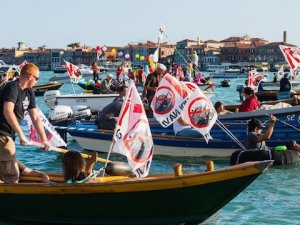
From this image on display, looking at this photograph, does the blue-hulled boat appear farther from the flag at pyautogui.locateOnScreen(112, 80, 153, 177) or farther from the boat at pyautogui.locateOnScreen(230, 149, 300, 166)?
the flag at pyautogui.locateOnScreen(112, 80, 153, 177)

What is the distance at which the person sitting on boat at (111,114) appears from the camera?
15094mm

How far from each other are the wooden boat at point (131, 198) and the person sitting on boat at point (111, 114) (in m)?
6.61

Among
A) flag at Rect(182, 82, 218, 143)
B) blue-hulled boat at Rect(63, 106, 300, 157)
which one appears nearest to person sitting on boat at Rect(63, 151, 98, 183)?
flag at Rect(182, 82, 218, 143)

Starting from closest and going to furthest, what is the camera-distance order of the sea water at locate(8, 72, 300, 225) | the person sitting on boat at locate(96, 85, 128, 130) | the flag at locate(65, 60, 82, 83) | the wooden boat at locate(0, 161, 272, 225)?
the wooden boat at locate(0, 161, 272, 225) < the sea water at locate(8, 72, 300, 225) < the person sitting on boat at locate(96, 85, 128, 130) < the flag at locate(65, 60, 82, 83)

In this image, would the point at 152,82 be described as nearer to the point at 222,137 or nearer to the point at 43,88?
the point at 222,137

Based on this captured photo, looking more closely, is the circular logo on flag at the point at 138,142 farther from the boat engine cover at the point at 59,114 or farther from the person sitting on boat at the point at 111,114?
the boat engine cover at the point at 59,114

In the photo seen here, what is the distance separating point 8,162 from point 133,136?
155 centimetres

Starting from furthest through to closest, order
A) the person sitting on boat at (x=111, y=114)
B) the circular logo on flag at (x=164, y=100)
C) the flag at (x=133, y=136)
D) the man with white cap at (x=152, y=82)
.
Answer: the man with white cap at (x=152, y=82)
the person sitting on boat at (x=111, y=114)
the circular logo on flag at (x=164, y=100)
the flag at (x=133, y=136)

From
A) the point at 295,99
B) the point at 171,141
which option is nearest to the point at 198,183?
the point at 171,141

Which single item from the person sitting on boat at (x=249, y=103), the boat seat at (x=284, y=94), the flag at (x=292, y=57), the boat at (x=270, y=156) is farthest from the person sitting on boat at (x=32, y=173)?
the boat seat at (x=284, y=94)

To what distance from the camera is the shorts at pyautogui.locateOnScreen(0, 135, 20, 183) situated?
8077 millimetres

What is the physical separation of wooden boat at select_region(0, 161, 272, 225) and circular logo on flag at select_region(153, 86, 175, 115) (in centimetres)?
425

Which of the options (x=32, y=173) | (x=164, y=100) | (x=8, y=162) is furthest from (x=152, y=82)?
(x=8, y=162)

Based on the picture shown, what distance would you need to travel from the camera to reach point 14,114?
7.84m
